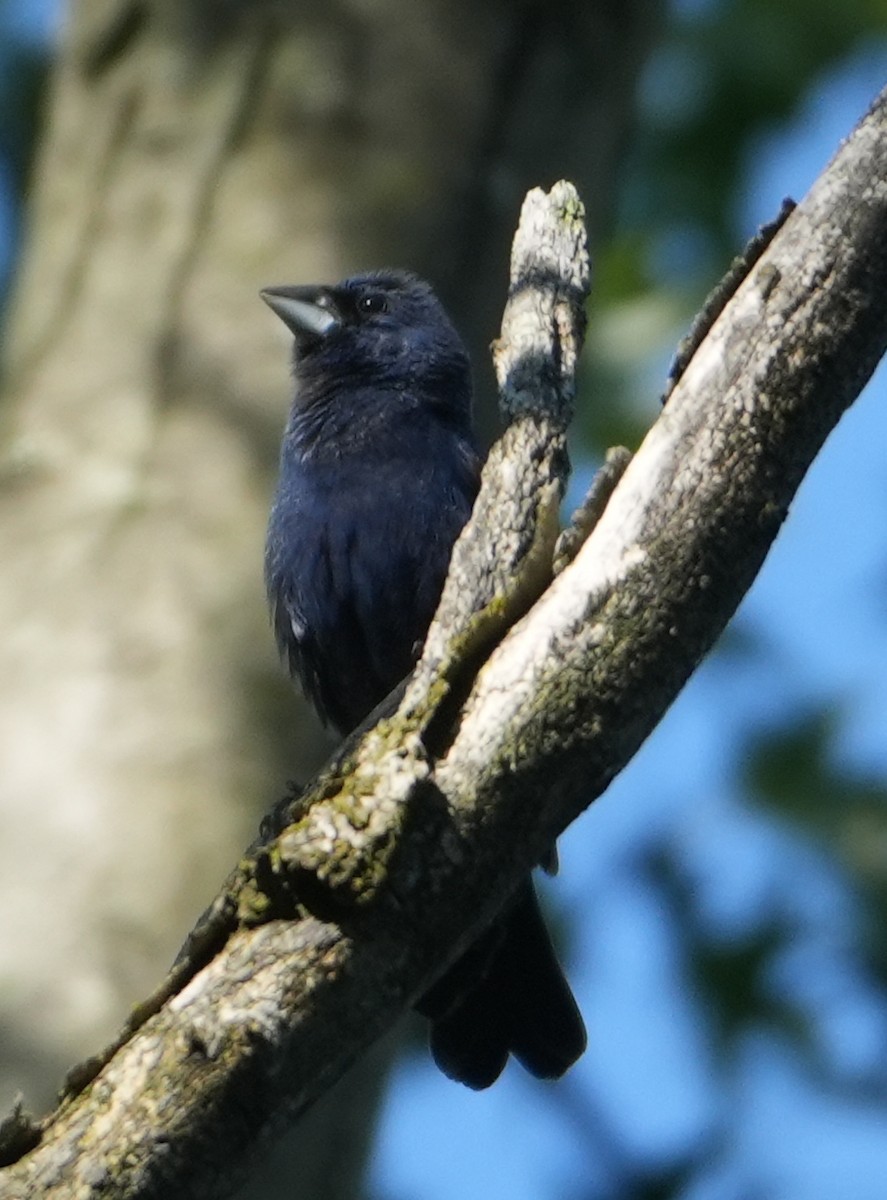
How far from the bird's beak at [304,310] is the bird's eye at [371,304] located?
0.10m

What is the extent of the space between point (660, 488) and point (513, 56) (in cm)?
349

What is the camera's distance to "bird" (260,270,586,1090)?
15.0ft

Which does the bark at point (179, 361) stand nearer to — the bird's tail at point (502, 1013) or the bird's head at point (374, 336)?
the bird's head at point (374, 336)

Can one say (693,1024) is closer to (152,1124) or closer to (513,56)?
(513,56)

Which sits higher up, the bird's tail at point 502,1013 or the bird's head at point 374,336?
the bird's head at point 374,336

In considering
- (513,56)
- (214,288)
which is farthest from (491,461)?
(513,56)

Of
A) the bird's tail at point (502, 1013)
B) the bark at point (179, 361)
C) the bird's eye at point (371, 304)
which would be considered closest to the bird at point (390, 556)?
the bird's tail at point (502, 1013)

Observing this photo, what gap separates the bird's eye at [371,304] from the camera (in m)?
5.68

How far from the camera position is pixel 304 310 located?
18.3ft

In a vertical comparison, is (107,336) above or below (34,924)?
above

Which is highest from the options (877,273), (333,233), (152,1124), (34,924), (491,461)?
(333,233)

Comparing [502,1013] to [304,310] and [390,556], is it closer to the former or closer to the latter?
[390,556]

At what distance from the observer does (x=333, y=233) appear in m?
5.97

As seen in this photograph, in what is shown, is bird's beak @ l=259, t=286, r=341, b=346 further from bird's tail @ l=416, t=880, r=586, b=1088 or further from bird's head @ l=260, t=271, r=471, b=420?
bird's tail @ l=416, t=880, r=586, b=1088
